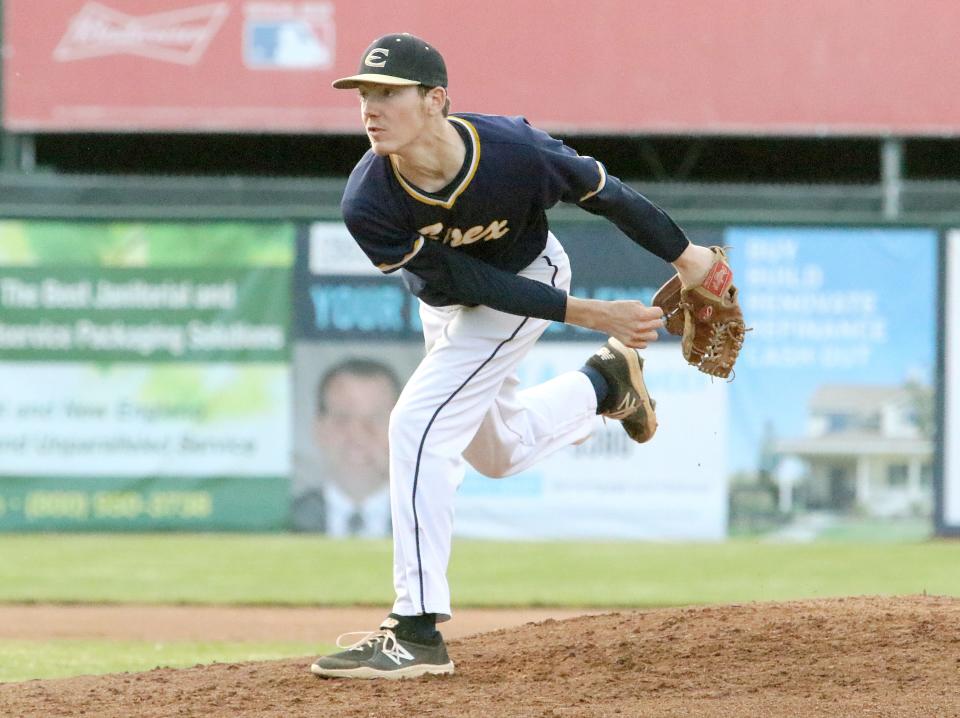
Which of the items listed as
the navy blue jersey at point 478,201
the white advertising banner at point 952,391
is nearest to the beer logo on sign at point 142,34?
the white advertising banner at point 952,391

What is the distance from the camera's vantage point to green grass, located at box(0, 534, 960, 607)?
8125 mm

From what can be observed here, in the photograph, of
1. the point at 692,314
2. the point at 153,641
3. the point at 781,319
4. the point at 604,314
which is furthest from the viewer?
the point at 781,319

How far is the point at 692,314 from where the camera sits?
15.8 ft

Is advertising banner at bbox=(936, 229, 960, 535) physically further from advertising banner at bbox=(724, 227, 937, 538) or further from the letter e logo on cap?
the letter e logo on cap

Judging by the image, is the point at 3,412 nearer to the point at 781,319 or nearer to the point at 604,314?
the point at 781,319

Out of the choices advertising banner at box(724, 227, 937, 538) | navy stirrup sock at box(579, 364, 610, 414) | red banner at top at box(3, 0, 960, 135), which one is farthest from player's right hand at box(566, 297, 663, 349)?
red banner at top at box(3, 0, 960, 135)

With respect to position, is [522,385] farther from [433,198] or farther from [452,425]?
[433,198]

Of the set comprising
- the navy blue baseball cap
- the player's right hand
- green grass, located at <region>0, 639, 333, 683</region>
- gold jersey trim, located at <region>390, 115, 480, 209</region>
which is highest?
the navy blue baseball cap

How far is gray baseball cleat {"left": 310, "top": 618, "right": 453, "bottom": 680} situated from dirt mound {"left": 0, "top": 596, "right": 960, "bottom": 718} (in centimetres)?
4

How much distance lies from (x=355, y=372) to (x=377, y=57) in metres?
6.49

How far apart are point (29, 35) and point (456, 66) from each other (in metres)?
4.24

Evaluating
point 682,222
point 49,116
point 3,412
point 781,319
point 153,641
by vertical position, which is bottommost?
point 153,641

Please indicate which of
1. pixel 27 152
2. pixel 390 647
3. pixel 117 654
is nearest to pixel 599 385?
pixel 390 647

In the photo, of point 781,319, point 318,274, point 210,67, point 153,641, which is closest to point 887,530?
point 781,319
